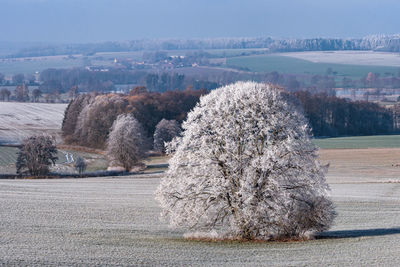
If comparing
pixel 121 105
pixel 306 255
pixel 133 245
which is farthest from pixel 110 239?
pixel 121 105

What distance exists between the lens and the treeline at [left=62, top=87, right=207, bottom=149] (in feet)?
287

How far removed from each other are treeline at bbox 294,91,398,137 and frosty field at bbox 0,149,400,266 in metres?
61.1

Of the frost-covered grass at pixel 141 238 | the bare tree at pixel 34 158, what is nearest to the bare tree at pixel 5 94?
the bare tree at pixel 34 158

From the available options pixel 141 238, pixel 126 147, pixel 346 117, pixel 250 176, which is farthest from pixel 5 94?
pixel 250 176

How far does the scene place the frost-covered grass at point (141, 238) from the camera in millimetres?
20094

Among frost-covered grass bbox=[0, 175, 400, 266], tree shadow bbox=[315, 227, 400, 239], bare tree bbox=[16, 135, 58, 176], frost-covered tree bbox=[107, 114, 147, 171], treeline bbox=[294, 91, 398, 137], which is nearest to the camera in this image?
frost-covered grass bbox=[0, 175, 400, 266]

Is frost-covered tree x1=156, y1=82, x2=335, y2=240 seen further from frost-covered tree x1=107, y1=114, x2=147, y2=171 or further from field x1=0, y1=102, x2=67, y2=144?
field x1=0, y1=102, x2=67, y2=144

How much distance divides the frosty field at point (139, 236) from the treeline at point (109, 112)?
45993 mm

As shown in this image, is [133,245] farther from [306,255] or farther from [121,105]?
[121,105]

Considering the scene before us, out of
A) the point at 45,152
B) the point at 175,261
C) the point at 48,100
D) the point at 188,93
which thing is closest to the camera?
the point at 175,261

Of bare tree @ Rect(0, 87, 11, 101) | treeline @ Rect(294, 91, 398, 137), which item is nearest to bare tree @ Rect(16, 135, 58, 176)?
treeline @ Rect(294, 91, 398, 137)

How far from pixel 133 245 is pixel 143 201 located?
13452 millimetres

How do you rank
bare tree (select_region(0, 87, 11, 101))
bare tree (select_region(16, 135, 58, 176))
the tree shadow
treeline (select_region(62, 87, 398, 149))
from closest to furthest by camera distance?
the tree shadow < bare tree (select_region(16, 135, 58, 176)) < treeline (select_region(62, 87, 398, 149)) < bare tree (select_region(0, 87, 11, 101))

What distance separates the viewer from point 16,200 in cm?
3406
